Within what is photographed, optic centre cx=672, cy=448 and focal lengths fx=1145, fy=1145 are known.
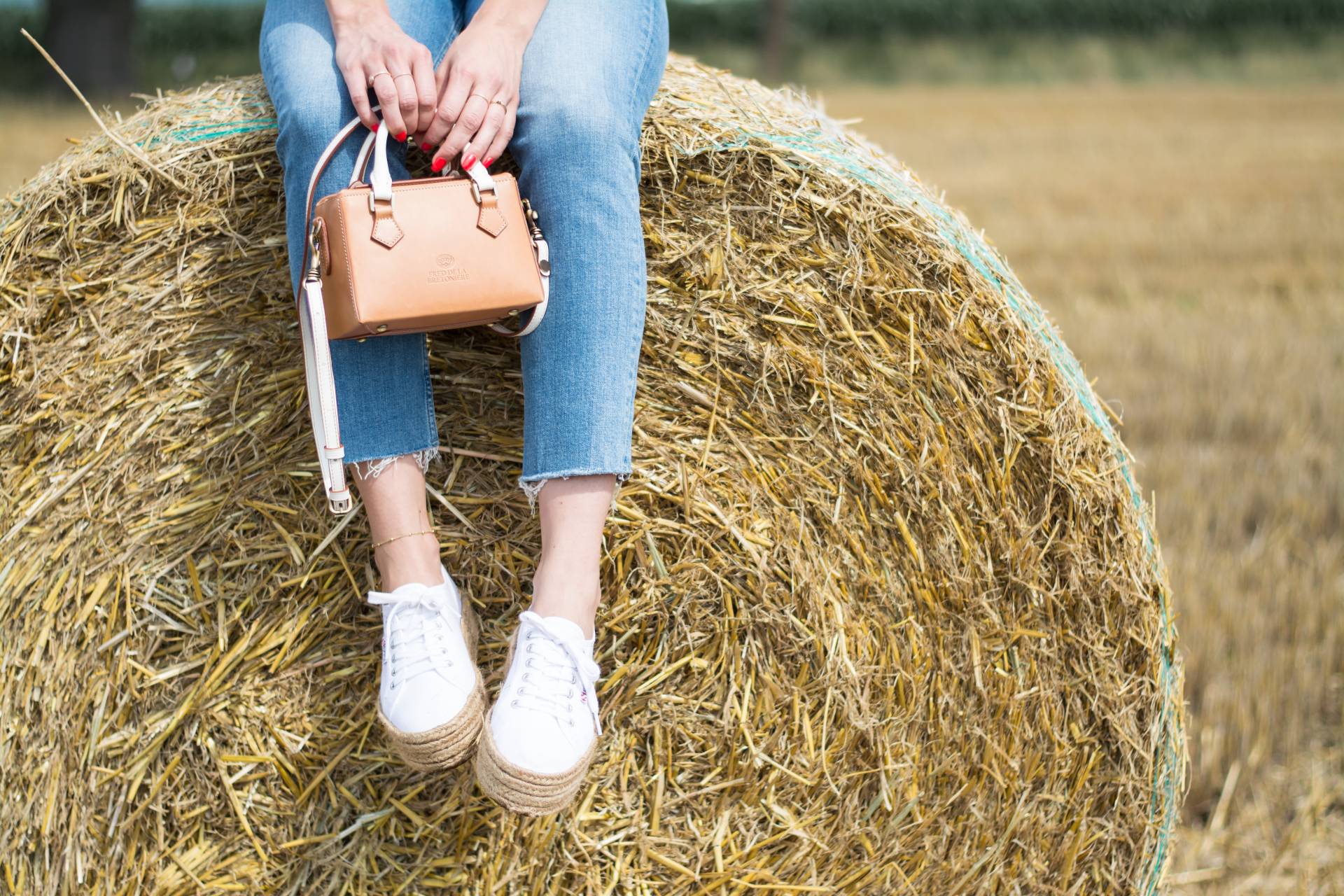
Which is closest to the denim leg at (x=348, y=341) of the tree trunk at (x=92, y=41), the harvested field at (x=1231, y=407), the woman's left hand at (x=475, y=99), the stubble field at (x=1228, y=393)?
the woman's left hand at (x=475, y=99)

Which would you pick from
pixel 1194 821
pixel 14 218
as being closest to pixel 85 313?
pixel 14 218

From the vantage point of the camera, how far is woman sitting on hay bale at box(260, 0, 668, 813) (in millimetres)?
1514

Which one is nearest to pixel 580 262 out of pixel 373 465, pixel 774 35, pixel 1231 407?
pixel 373 465

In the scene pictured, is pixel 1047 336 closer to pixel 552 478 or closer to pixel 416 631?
pixel 552 478

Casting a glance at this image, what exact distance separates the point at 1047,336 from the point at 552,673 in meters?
0.98

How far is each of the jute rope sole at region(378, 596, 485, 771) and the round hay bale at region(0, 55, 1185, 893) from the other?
17 cm

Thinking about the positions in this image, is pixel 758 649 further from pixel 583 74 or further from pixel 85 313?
pixel 85 313

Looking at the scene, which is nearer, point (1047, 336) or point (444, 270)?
point (444, 270)

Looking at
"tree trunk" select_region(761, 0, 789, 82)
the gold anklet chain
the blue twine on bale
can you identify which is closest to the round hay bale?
the blue twine on bale

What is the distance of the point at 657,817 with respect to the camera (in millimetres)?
1729

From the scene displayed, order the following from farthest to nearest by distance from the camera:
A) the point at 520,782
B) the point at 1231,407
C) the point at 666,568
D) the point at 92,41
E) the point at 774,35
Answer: the point at 774,35 → the point at 92,41 → the point at 1231,407 → the point at 666,568 → the point at 520,782

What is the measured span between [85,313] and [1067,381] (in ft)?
5.10

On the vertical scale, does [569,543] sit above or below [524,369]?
below

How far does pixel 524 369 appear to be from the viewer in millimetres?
1594
